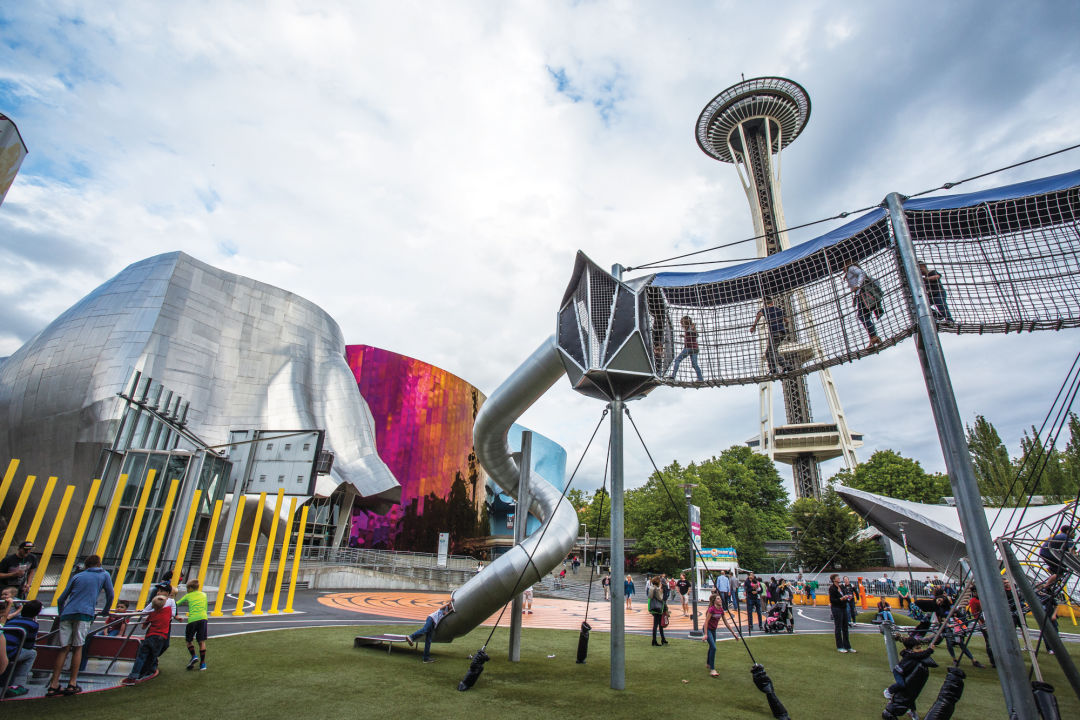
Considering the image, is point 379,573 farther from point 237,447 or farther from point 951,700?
point 951,700

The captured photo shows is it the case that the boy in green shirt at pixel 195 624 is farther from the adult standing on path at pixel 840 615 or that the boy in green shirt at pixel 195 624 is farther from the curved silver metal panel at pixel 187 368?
the curved silver metal panel at pixel 187 368

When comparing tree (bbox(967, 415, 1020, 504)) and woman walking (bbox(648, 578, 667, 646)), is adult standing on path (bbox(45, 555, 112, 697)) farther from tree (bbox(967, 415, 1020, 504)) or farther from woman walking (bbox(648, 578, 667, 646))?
tree (bbox(967, 415, 1020, 504))

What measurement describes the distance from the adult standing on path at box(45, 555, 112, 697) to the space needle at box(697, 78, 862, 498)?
79.9 meters

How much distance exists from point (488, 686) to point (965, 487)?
7424mm

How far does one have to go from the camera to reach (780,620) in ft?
57.1

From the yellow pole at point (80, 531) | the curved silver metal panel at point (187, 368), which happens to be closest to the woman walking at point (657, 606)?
the yellow pole at point (80, 531)

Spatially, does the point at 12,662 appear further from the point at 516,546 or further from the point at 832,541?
the point at 832,541

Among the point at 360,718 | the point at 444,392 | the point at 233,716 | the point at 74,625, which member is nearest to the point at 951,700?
the point at 360,718

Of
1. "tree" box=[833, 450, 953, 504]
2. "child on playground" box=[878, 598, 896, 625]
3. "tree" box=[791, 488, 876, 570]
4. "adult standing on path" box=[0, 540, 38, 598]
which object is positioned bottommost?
"child on playground" box=[878, 598, 896, 625]

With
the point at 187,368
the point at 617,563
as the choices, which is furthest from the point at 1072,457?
the point at 187,368

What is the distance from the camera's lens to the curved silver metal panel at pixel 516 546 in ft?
31.6

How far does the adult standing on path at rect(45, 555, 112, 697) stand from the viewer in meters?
6.99

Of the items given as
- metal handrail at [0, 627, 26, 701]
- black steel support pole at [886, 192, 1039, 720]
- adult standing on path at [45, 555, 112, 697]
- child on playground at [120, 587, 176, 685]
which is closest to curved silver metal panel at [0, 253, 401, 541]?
child on playground at [120, 587, 176, 685]

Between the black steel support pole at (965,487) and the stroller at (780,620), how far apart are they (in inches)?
448
